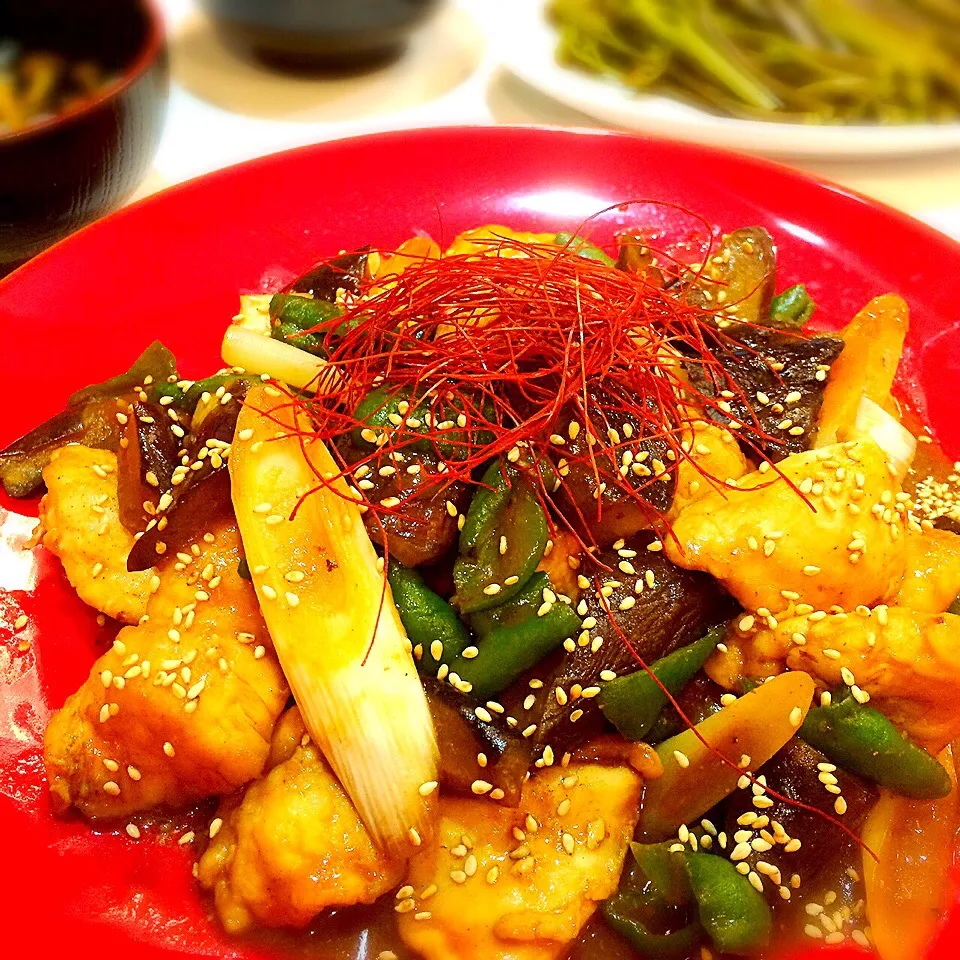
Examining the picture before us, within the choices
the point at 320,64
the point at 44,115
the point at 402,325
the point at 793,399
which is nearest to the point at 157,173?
the point at 44,115

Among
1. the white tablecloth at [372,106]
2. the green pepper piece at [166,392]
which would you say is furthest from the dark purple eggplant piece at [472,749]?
the white tablecloth at [372,106]

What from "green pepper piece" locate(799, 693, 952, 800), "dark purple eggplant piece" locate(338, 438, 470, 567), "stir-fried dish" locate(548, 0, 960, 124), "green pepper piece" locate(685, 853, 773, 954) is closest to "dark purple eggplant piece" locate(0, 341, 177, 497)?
"dark purple eggplant piece" locate(338, 438, 470, 567)

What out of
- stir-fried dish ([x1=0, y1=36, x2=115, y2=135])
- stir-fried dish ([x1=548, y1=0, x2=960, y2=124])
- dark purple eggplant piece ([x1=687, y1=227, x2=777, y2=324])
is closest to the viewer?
dark purple eggplant piece ([x1=687, y1=227, x2=777, y2=324])

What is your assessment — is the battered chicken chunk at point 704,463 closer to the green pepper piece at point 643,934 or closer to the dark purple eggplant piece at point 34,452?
the green pepper piece at point 643,934

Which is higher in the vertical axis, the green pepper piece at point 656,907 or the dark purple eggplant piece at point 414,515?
the dark purple eggplant piece at point 414,515

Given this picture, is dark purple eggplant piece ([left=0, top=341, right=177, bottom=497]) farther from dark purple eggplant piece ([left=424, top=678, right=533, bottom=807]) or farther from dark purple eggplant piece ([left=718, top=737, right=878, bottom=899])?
dark purple eggplant piece ([left=718, top=737, right=878, bottom=899])

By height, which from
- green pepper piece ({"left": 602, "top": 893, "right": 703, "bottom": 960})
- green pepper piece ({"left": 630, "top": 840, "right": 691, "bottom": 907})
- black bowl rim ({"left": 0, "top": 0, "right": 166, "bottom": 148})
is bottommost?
green pepper piece ({"left": 602, "top": 893, "right": 703, "bottom": 960})

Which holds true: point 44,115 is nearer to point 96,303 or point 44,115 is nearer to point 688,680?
point 96,303
